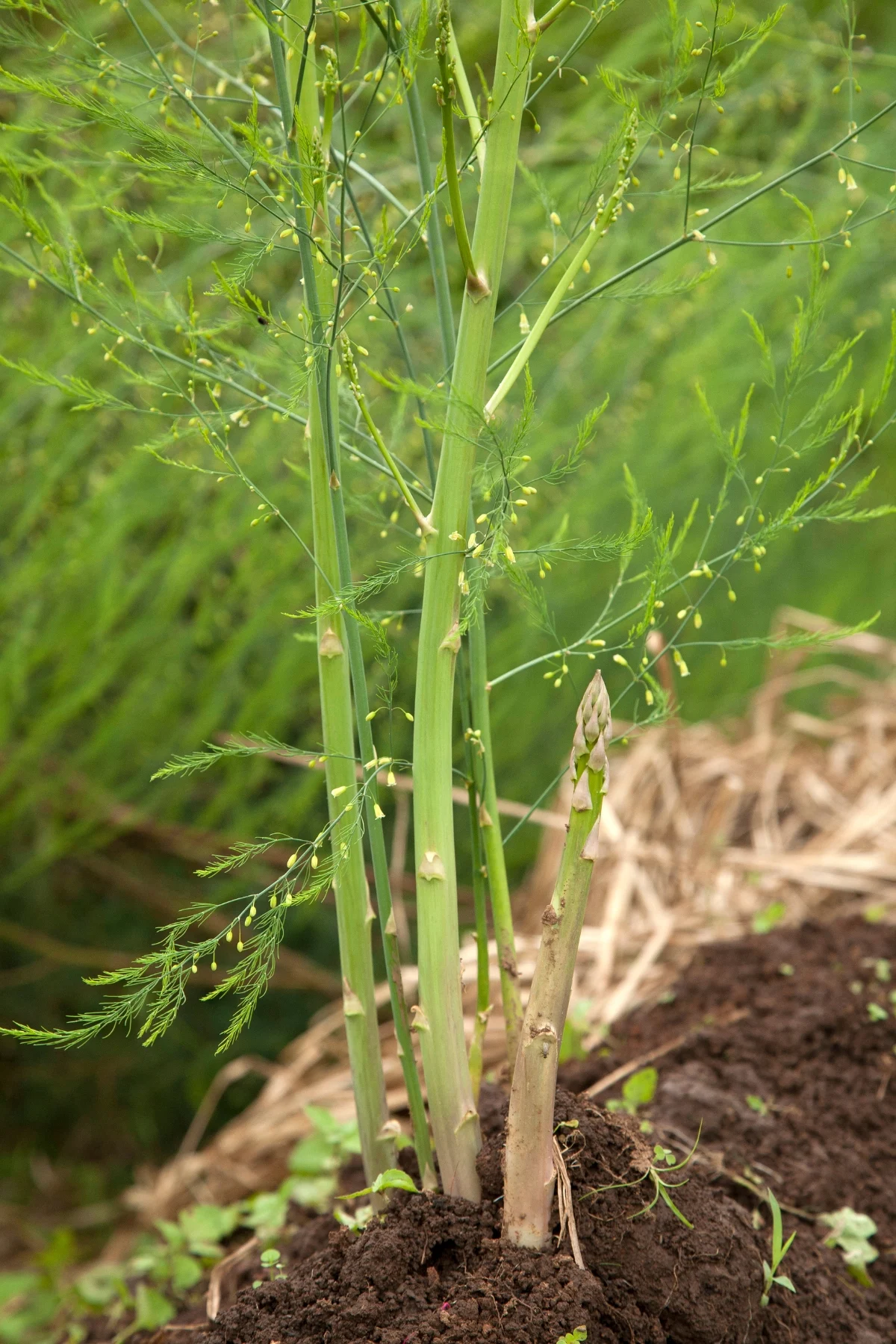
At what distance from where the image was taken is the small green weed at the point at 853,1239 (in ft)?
2.75

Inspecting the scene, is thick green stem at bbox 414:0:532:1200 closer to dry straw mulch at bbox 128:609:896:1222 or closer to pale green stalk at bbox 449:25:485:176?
pale green stalk at bbox 449:25:485:176

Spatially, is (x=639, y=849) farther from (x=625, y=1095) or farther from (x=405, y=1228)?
(x=405, y=1228)

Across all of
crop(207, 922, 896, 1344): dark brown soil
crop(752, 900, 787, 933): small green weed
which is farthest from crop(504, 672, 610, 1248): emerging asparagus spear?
crop(752, 900, 787, 933): small green weed

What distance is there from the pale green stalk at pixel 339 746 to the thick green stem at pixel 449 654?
0.15 feet

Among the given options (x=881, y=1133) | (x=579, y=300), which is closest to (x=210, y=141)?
(x=579, y=300)

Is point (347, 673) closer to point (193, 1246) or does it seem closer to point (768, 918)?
point (193, 1246)

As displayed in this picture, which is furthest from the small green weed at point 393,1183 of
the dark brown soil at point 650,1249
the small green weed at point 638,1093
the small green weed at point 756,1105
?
the small green weed at point 756,1105

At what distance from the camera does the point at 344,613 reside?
0.64 metres

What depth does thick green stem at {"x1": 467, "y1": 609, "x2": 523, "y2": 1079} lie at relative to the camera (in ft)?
2.24

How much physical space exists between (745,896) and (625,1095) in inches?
23.8

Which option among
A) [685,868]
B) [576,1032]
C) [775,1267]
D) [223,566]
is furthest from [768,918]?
[223,566]

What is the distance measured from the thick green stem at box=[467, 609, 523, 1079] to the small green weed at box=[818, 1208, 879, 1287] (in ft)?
1.10

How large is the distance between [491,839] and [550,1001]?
0.38 ft

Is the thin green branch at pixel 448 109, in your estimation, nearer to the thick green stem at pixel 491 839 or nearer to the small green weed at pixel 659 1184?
the thick green stem at pixel 491 839
